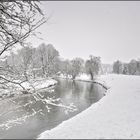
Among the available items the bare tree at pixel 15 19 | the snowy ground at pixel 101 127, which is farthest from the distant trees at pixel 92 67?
the bare tree at pixel 15 19

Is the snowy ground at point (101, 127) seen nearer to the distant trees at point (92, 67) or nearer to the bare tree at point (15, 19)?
the bare tree at point (15, 19)

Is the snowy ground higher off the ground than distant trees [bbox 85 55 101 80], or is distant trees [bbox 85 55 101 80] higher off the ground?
distant trees [bbox 85 55 101 80]

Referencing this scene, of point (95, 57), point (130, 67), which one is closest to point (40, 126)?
point (95, 57)

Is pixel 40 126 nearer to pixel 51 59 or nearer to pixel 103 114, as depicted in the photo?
pixel 103 114

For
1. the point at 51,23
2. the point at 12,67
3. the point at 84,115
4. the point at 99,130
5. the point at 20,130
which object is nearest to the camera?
the point at 51,23

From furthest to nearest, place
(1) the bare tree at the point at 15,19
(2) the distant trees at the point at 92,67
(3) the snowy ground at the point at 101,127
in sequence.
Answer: (2) the distant trees at the point at 92,67 → (3) the snowy ground at the point at 101,127 → (1) the bare tree at the point at 15,19

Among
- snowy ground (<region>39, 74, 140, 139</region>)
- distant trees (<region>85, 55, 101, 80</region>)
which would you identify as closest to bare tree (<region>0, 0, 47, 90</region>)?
snowy ground (<region>39, 74, 140, 139</region>)

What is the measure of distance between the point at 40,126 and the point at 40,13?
1118cm

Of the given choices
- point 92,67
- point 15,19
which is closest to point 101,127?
point 15,19

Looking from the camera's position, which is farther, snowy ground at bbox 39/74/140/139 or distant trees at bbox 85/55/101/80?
distant trees at bbox 85/55/101/80

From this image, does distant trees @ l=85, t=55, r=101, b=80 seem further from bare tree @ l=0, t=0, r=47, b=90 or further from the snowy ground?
bare tree @ l=0, t=0, r=47, b=90

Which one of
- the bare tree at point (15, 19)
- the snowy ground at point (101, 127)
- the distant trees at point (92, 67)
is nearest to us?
the bare tree at point (15, 19)

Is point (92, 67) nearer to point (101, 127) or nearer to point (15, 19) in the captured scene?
point (101, 127)

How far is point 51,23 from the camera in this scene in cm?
262
